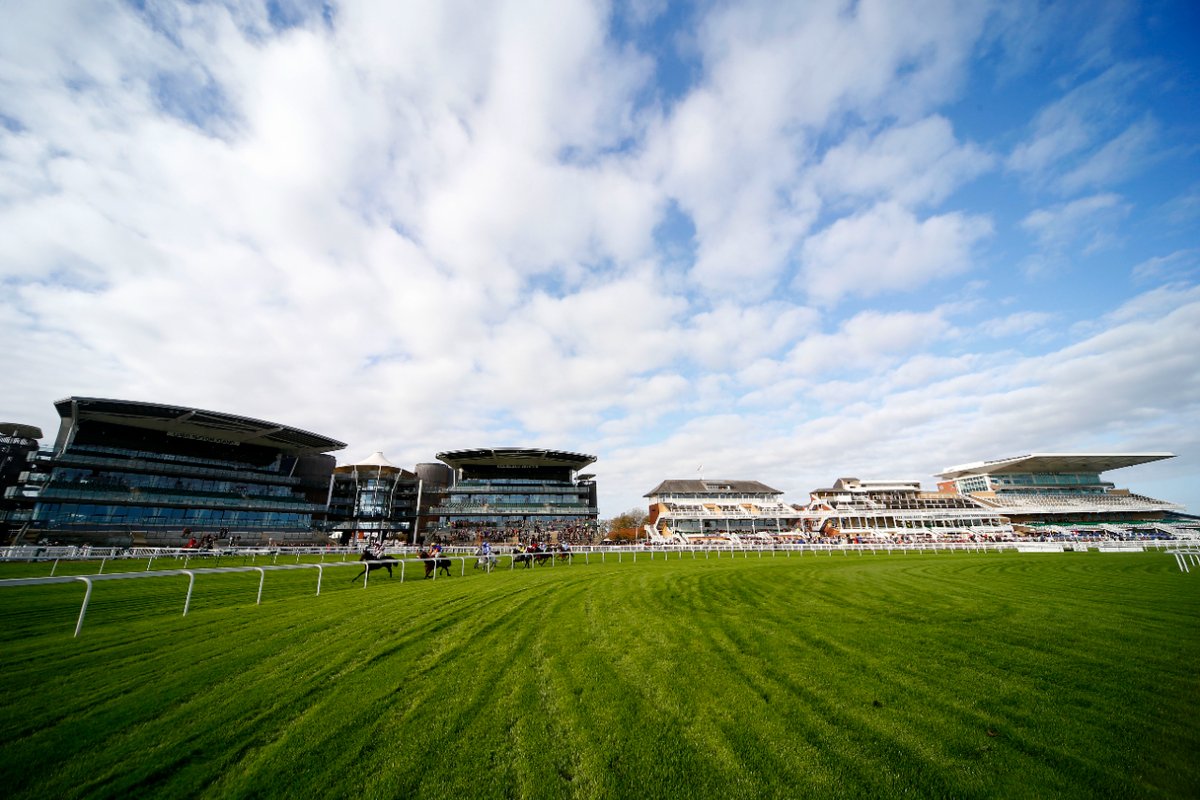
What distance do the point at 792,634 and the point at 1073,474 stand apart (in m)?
114

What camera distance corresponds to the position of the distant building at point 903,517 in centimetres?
A: 6425

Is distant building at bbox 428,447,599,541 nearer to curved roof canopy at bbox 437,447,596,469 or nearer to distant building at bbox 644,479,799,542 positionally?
curved roof canopy at bbox 437,447,596,469

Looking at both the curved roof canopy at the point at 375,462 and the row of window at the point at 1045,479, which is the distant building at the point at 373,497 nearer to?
the curved roof canopy at the point at 375,462

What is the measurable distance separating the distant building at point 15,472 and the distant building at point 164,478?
5.53ft

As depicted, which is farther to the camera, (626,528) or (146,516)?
(626,528)

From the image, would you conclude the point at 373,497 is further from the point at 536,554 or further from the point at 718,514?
the point at 536,554

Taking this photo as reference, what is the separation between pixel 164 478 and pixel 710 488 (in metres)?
79.8

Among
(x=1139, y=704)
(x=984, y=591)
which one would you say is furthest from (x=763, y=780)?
(x=984, y=591)

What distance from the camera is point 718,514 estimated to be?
72500 mm

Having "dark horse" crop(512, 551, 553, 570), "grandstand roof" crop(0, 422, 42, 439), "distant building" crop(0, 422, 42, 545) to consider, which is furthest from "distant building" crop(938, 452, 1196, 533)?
"grandstand roof" crop(0, 422, 42, 439)

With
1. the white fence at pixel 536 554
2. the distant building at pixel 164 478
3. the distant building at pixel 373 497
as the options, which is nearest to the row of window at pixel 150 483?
the distant building at pixel 164 478

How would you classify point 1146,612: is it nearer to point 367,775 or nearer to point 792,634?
point 792,634

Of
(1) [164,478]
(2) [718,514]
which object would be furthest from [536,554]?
(1) [164,478]

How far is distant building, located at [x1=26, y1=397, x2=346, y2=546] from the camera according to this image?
168 feet
